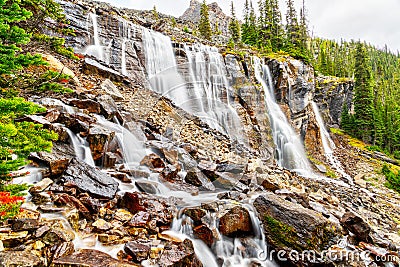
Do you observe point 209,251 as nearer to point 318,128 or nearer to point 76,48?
point 76,48

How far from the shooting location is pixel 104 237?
231 inches

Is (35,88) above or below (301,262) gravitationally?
above

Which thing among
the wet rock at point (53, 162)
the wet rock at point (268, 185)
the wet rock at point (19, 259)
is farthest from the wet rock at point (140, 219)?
the wet rock at point (268, 185)

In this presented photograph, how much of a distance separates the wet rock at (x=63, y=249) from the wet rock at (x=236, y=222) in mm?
4227

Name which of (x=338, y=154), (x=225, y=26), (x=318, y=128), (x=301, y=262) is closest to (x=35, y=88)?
(x=301, y=262)

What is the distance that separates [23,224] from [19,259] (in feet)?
3.58

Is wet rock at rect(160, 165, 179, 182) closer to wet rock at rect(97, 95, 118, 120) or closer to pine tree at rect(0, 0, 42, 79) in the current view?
wet rock at rect(97, 95, 118, 120)

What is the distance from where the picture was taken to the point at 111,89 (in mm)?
16672

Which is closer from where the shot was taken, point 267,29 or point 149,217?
point 149,217

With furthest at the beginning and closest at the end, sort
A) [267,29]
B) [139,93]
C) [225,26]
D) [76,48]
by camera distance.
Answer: [225,26] < [267,29] < [76,48] < [139,93]

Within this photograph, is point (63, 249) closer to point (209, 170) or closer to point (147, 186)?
point (147, 186)

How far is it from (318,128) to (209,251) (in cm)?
2941

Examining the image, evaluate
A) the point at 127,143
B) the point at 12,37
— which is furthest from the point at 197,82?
the point at 12,37

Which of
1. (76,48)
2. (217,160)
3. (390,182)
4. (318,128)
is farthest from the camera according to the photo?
(318,128)
